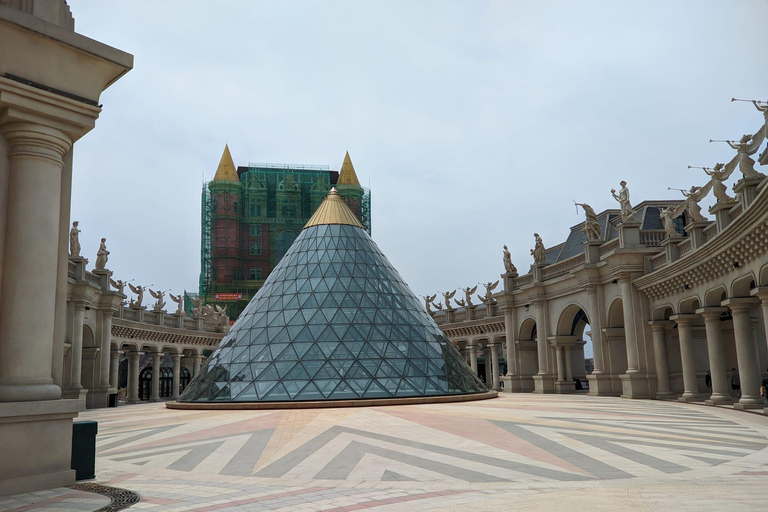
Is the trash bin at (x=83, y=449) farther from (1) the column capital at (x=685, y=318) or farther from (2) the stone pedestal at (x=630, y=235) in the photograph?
(2) the stone pedestal at (x=630, y=235)

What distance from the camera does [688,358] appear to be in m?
28.3

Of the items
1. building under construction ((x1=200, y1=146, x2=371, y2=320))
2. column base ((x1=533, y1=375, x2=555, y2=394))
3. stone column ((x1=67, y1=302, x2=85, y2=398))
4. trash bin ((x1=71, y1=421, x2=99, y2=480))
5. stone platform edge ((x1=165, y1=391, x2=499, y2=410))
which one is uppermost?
building under construction ((x1=200, y1=146, x2=371, y2=320))

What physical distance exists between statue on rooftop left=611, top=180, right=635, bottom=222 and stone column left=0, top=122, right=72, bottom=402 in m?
28.9

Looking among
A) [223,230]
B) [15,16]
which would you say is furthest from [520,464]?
[223,230]

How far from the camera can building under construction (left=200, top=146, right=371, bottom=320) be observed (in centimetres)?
8050

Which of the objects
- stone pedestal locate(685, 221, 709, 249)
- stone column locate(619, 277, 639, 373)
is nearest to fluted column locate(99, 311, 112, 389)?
stone column locate(619, 277, 639, 373)

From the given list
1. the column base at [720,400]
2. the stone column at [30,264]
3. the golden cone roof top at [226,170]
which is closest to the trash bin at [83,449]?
the stone column at [30,264]

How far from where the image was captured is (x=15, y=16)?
889 centimetres

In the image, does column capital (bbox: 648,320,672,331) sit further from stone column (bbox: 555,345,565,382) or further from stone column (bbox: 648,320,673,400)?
stone column (bbox: 555,345,565,382)

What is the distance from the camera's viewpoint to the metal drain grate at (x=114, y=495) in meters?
8.02

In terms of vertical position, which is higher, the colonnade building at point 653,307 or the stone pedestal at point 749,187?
the stone pedestal at point 749,187

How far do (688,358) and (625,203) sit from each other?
8790 mm

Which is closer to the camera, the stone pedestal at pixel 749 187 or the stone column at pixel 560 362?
the stone pedestal at pixel 749 187

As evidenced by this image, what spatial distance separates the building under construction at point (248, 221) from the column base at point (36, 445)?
71.0m
